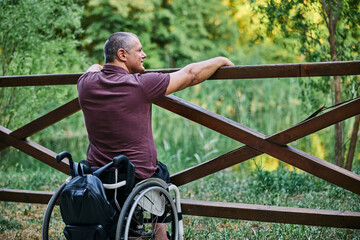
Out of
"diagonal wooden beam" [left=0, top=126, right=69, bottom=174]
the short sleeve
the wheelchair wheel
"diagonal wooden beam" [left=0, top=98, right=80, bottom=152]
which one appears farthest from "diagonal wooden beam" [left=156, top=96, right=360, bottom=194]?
"diagonal wooden beam" [left=0, top=126, right=69, bottom=174]

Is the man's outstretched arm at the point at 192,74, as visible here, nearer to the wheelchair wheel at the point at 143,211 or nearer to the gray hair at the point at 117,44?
the gray hair at the point at 117,44

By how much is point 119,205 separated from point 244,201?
2.12 metres

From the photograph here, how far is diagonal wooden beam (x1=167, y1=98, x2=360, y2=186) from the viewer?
2482mm

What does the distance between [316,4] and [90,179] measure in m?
3.30

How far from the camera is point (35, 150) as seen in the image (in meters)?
3.42

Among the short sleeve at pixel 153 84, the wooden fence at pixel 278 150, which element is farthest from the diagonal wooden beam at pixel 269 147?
the short sleeve at pixel 153 84

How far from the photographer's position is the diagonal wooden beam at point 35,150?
331cm

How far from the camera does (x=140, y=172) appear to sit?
248cm

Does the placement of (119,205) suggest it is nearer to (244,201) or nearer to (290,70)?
(290,70)

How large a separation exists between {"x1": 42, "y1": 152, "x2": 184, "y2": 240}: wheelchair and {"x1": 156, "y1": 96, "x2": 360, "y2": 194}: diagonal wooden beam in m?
0.49

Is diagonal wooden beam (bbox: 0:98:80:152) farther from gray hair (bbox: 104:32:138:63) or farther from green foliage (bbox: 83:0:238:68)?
green foliage (bbox: 83:0:238:68)

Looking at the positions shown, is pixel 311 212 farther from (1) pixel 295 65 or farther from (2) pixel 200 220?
(2) pixel 200 220

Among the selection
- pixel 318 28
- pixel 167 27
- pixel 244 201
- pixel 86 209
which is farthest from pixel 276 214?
pixel 167 27

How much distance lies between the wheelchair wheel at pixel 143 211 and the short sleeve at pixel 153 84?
0.47m
